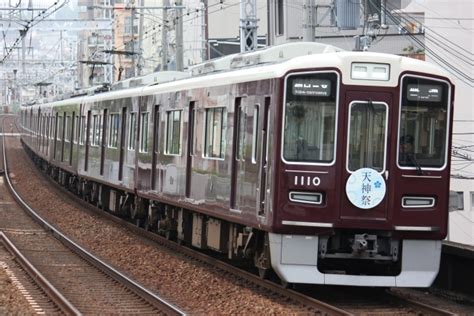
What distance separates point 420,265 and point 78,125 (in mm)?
16460

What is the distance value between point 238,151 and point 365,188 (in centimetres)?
195

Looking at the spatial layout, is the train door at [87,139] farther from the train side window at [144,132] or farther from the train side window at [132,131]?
the train side window at [144,132]

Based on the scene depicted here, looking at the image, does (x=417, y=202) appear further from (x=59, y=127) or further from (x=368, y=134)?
(x=59, y=127)

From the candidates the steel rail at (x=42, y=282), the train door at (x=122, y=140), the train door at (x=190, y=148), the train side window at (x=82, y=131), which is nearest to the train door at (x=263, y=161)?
the steel rail at (x=42, y=282)

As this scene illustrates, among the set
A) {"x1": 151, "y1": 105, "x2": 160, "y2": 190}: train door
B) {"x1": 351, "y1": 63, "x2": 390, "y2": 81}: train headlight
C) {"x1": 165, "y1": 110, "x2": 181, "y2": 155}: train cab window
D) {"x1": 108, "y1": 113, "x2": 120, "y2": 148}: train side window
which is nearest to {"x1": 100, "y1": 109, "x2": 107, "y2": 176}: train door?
{"x1": 108, "y1": 113, "x2": 120, "y2": 148}: train side window

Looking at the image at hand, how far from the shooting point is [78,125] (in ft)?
83.5

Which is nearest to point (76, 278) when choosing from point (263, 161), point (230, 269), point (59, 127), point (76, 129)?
point (230, 269)

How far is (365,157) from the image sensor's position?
33.0ft

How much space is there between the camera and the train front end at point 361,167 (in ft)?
32.6

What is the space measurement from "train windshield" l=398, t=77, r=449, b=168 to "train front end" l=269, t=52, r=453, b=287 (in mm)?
11

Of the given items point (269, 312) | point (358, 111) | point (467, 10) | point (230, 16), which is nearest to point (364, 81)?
point (358, 111)

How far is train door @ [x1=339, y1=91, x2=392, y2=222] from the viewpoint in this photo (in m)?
9.97

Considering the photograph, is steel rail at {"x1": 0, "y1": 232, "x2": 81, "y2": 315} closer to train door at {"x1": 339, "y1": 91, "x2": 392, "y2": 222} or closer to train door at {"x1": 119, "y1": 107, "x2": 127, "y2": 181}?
train door at {"x1": 339, "y1": 91, "x2": 392, "y2": 222}

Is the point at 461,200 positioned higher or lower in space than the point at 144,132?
lower
